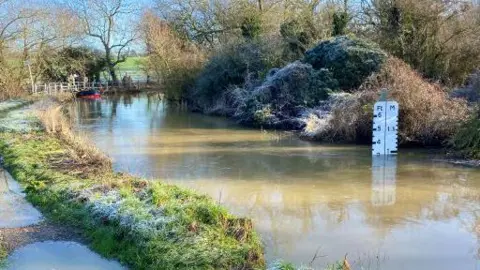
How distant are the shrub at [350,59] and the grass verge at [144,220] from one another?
35.9 feet

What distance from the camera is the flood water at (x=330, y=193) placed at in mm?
6359

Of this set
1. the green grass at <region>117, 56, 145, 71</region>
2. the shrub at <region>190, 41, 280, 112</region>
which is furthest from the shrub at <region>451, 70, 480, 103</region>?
the green grass at <region>117, 56, 145, 71</region>

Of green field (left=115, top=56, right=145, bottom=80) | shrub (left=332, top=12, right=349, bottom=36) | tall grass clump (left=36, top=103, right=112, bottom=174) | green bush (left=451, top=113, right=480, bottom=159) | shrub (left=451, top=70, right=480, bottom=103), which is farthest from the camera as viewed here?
green field (left=115, top=56, right=145, bottom=80)

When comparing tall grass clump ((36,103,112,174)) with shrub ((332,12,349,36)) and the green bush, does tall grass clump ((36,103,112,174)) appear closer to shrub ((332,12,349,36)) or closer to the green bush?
the green bush

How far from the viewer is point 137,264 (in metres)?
5.71

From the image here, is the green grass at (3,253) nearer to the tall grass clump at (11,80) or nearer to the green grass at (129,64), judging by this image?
the tall grass clump at (11,80)

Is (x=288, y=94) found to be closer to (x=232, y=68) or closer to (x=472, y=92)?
(x=232, y=68)

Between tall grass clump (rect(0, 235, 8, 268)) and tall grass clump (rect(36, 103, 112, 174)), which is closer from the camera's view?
tall grass clump (rect(0, 235, 8, 268))

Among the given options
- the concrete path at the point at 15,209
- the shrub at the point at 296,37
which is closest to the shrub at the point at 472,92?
the shrub at the point at 296,37

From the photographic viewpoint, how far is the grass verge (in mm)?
5605

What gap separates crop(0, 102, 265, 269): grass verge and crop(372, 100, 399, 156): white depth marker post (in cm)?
620

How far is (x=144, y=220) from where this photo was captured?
21.1ft

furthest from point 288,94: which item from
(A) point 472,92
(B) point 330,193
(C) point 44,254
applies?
(C) point 44,254

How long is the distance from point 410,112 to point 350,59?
211 inches
